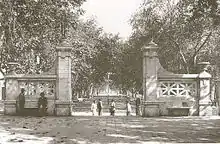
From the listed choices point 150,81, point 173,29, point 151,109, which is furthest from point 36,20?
point 173,29

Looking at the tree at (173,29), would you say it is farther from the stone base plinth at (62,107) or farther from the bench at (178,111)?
the stone base plinth at (62,107)

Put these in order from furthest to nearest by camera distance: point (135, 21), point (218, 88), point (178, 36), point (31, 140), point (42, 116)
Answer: point (135, 21)
point (178, 36)
point (218, 88)
point (42, 116)
point (31, 140)

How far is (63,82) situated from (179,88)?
5235 mm

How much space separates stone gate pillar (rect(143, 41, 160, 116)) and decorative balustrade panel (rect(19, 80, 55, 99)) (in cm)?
425

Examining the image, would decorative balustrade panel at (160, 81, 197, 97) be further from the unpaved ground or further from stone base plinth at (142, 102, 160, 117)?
the unpaved ground

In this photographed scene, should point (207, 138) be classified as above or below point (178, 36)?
below

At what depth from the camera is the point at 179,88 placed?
61.0ft

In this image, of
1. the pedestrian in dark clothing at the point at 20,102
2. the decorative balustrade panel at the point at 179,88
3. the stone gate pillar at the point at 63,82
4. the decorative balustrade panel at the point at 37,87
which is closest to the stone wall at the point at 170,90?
the decorative balustrade panel at the point at 179,88

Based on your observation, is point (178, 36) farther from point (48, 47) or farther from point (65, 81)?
point (65, 81)

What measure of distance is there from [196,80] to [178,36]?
17650mm

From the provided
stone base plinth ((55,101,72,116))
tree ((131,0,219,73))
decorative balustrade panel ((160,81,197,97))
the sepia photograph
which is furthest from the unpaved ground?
tree ((131,0,219,73))

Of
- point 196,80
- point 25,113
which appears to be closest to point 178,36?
point 196,80

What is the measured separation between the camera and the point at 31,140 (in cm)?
1073

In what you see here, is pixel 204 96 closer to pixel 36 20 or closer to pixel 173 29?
pixel 36 20
